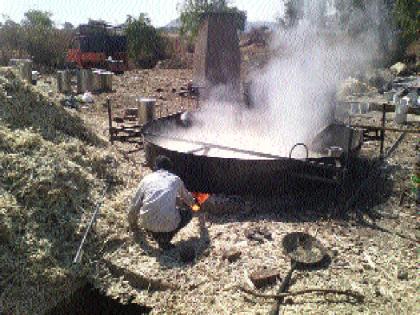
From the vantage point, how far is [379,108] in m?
13.2

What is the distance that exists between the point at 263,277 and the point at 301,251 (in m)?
0.79

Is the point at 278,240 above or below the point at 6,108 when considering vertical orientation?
below

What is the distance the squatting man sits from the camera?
196 inches

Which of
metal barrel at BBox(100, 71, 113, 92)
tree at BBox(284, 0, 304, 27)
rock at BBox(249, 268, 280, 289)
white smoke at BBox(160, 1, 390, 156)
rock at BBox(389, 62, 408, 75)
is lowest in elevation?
rock at BBox(249, 268, 280, 289)

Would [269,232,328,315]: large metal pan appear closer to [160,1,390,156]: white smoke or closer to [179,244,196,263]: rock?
[179,244,196,263]: rock

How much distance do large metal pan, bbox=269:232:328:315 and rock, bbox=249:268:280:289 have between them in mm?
132

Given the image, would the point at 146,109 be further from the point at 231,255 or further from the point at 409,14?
the point at 409,14

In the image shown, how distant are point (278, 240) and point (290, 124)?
16.2 ft

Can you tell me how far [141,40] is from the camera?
26312mm

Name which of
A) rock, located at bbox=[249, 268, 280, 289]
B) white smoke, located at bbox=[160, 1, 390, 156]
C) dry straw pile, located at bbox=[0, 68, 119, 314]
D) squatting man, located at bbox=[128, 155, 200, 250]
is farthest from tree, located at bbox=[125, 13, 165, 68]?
rock, located at bbox=[249, 268, 280, 289]

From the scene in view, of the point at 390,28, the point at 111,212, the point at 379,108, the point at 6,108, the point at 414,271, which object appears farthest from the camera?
the point at 390,28

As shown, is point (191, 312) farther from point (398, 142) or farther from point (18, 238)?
point (398, 142)

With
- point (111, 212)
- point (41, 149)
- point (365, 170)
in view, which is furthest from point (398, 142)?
point (41, 149)

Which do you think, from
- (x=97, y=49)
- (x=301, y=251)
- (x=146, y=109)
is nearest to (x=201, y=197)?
(x=301, y=251)
